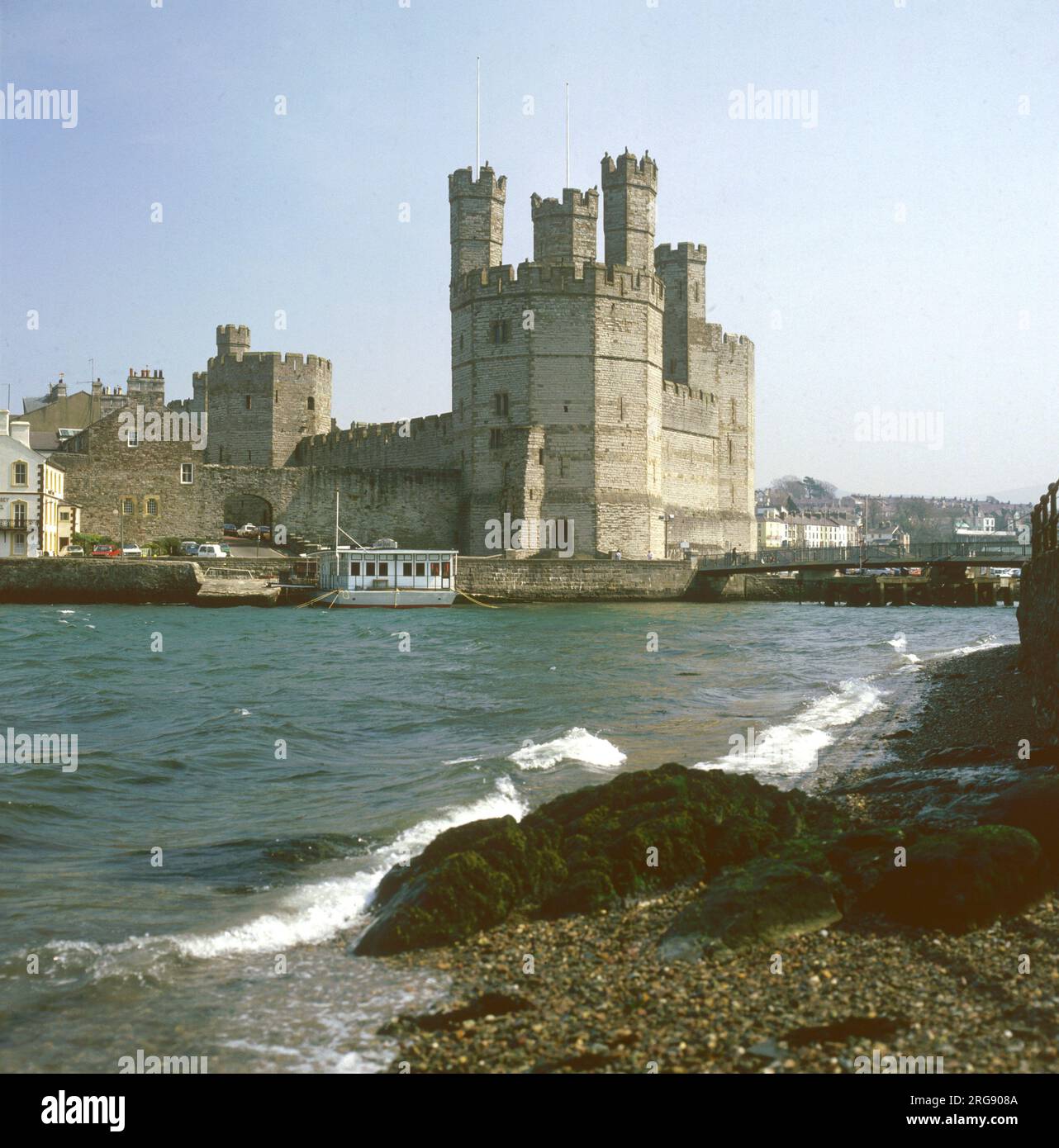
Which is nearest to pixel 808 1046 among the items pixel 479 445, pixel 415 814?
pixel 415 814

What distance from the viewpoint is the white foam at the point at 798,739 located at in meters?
10.9

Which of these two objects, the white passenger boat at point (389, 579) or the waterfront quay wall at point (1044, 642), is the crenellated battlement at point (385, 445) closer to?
the white passenger boat at point (389, 579)

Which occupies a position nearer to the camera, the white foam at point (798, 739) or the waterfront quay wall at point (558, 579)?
the white foam at point (798, 739)

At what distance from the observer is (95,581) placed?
41.1 meters

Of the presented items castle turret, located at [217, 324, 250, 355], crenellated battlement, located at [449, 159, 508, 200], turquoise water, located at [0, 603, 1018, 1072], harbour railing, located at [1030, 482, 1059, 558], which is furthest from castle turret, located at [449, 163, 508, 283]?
harbour railing, located at [1030, 482, 1059, 558]

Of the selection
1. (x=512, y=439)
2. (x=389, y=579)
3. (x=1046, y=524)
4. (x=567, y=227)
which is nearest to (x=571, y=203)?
(x=567, y=227)

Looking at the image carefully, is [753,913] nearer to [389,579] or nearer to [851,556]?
[389,579]

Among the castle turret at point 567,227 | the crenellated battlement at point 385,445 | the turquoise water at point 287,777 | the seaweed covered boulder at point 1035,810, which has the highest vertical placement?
the castle turret at point 567,227

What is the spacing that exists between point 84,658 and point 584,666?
10003 millimetres

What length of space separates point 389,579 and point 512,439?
28.1 feet

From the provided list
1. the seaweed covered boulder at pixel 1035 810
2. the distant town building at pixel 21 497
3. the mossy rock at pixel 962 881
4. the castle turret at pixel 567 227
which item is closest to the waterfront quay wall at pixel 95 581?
the distant town building at pixel 21 497

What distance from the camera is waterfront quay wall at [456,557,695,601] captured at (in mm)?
43406

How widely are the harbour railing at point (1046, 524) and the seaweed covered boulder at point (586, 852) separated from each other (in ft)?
23.5
